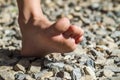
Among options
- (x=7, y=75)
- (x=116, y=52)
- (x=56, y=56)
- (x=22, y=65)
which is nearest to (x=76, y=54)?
(x=56, y=56)

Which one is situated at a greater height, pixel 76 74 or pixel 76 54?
pixel 76 54

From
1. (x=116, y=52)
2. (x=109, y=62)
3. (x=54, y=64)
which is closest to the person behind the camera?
(x=54, y=64)

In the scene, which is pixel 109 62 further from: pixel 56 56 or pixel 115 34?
pixel 115 34

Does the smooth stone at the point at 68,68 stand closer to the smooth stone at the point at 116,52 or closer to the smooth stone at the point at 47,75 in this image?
the smooth stone at the point at 47,75

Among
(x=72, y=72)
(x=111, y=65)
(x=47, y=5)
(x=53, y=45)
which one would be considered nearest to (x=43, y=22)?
(x=53, y=45)

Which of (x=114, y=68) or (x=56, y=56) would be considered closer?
(x=114, y=68)

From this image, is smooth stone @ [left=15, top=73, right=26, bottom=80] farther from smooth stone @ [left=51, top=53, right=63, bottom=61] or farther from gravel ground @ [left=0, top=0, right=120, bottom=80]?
smooth stone @ [left=51, top=53, right=63, bottom=61]
